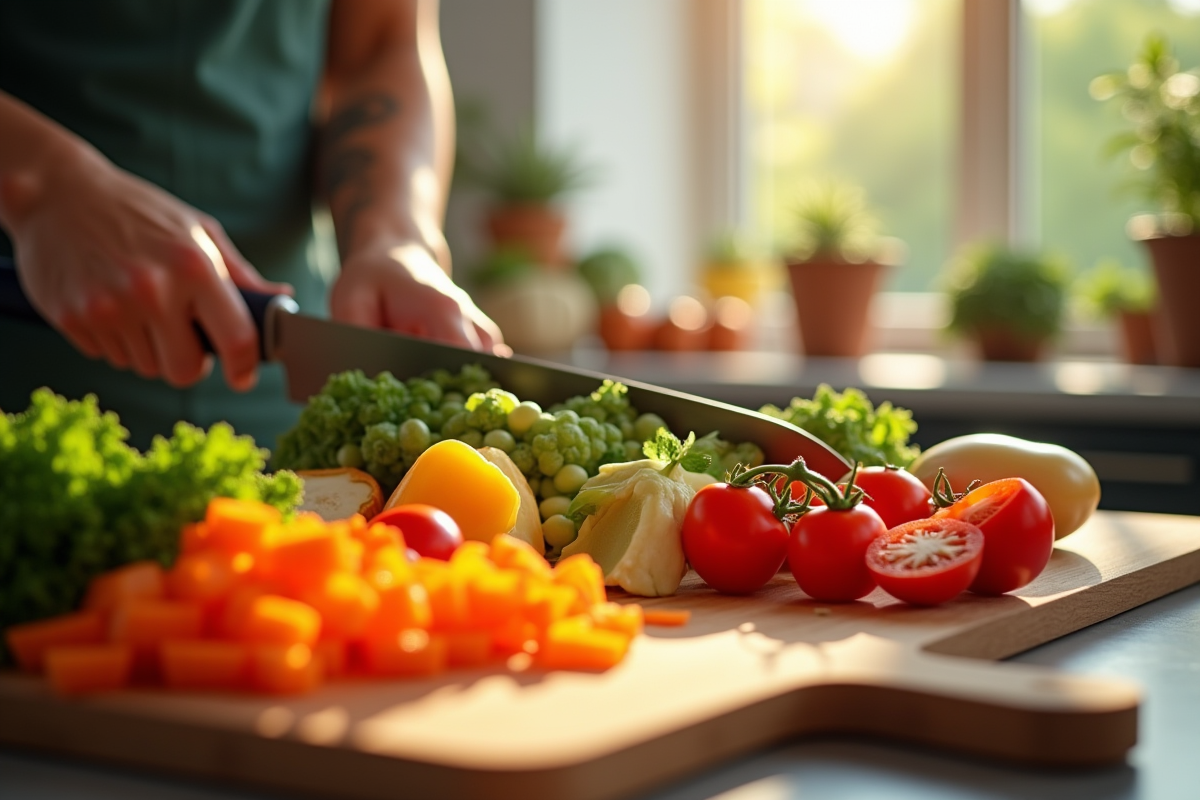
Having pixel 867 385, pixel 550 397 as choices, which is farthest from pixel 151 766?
pixel 867 385

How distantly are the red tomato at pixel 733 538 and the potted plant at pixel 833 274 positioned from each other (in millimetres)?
2252

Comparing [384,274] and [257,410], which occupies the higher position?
[384,274]

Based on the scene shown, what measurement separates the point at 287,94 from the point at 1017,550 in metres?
1.42

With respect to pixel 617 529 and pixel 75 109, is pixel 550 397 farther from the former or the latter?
pixel 75 109

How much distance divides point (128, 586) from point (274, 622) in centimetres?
10

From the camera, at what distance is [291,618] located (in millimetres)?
787

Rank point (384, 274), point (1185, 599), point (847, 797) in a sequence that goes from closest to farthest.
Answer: point (847, 797) → point (1185, 599) → point (384, 274)

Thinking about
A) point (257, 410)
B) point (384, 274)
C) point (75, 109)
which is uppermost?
point (75, 109)

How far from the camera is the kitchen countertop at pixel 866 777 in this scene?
2.52 ft

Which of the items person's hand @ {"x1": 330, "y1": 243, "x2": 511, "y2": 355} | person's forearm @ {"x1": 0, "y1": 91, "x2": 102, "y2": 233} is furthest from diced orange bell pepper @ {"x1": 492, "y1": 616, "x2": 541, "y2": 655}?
person's forearm @ {"x1": 0, "y1": 91, "x2": 102, "y2": 233}

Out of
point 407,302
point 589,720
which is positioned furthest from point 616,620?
point 407,302

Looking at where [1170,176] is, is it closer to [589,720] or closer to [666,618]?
[666,618]

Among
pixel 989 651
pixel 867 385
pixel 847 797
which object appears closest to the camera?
pixel 847 797

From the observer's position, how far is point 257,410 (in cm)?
212
